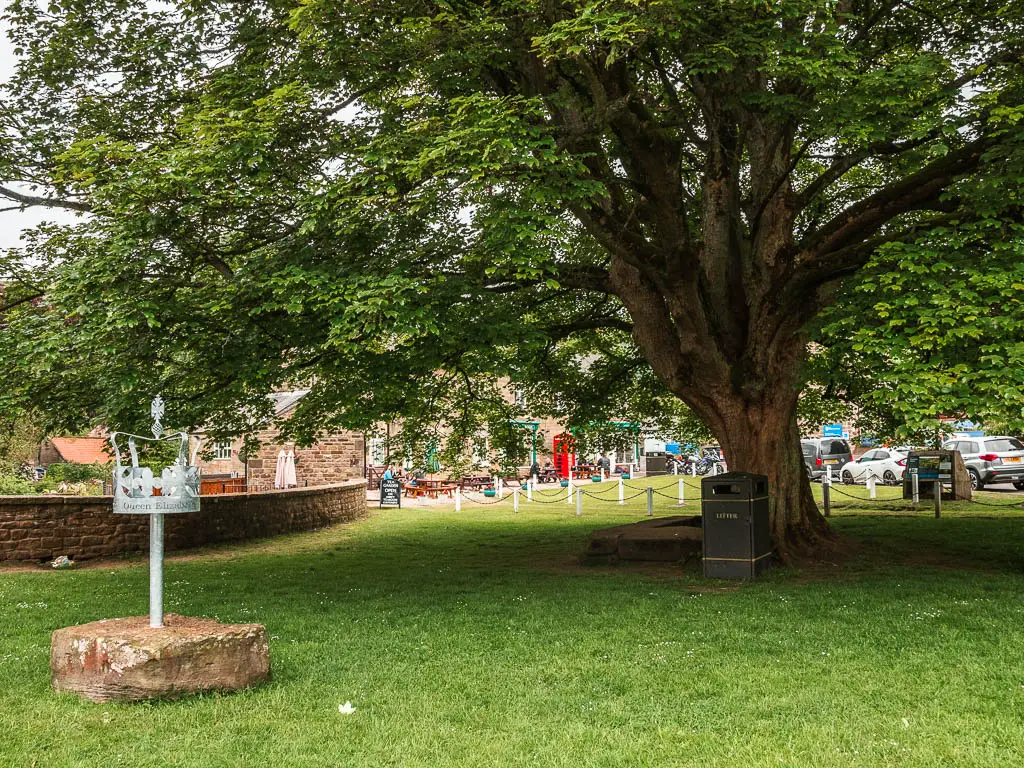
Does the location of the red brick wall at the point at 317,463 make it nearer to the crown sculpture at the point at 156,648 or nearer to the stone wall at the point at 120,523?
the stone wall at the point at 120,523

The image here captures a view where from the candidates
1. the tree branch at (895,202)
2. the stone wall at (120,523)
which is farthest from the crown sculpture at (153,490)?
the stone wall at (120,523)

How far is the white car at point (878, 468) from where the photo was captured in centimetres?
3241

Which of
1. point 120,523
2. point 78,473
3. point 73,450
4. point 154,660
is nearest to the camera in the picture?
point 154,660

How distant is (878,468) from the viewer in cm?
3281

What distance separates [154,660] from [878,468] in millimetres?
31315

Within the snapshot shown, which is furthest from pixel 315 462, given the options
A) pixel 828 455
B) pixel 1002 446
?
pixel 1002 446

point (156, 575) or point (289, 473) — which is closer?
point (156, 575)

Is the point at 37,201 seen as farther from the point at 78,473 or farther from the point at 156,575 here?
the point at 78,473

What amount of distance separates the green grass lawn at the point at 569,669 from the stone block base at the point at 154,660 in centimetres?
14

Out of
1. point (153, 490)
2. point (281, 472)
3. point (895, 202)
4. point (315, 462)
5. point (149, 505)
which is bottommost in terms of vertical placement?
point (281, 472)

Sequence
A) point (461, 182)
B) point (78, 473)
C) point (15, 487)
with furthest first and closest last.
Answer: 1. point (78, 473)
2. point (15, 487)
3. point (461, 182)

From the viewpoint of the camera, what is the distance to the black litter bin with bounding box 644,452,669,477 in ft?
149

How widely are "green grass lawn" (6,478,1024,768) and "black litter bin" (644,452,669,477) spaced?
31917mm

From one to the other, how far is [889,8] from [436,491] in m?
23.3
